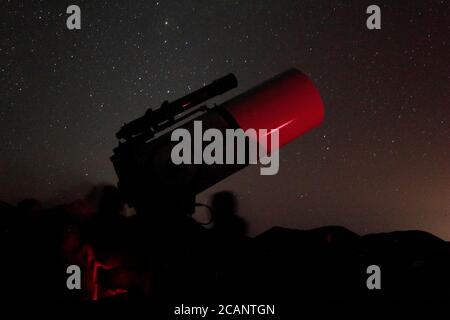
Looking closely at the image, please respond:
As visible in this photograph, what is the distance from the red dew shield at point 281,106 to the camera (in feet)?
8.39

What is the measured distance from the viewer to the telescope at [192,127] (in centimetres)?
238

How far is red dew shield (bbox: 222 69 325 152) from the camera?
2559 mm

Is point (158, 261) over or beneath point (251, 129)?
beneath

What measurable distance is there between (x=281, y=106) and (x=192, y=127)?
1.69 feet

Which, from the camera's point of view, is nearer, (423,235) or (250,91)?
(250,91)

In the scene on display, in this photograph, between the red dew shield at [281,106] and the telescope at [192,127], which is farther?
the red dew shield at [281,106]

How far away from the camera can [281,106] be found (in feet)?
8.41

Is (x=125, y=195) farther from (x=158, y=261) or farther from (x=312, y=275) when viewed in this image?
(x=312, y=275)

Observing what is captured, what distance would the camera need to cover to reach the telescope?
238 cm

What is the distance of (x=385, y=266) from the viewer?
2.68 metres

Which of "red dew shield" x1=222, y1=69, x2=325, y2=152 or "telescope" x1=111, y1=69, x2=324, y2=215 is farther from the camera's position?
"red dew shield" x1=222, y1=69, x2=325, y2=152

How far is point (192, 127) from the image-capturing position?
2535 mm
